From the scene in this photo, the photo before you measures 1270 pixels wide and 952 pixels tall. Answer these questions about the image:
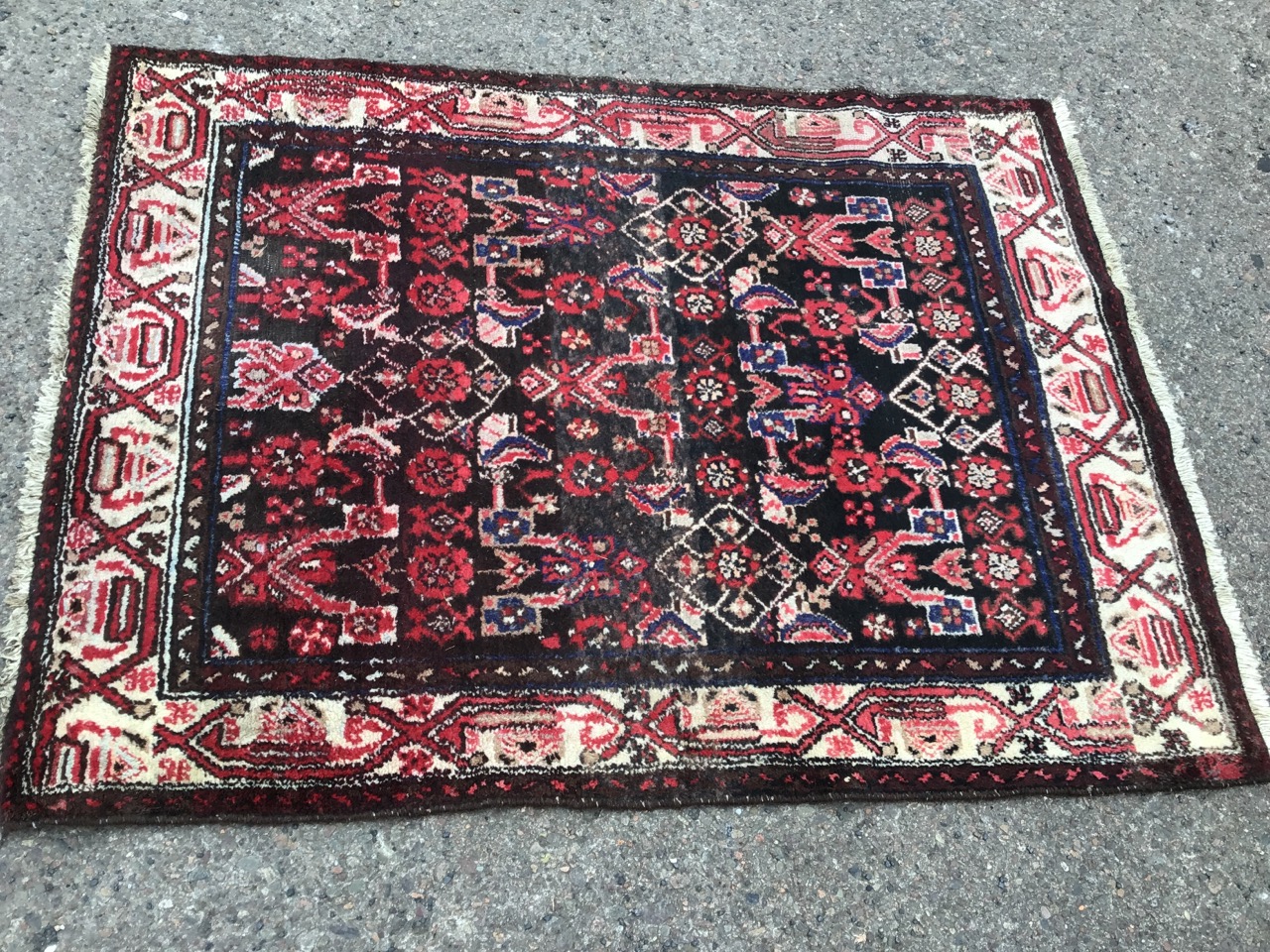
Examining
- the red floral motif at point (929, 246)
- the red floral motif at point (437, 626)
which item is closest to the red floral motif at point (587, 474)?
the red floral motif at point (437, 626)

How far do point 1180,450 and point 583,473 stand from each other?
4.28 feet

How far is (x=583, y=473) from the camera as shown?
6.50ft

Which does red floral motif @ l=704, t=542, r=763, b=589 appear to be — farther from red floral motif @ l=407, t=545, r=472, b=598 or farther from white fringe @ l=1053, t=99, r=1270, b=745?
white fringe @ l=1053, t=99, r=1270, b=745

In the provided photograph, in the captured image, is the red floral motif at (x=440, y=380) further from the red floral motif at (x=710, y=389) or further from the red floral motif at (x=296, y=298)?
the red floral motif at (x=710, y=389)

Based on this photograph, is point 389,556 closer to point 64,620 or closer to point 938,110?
point 64,620

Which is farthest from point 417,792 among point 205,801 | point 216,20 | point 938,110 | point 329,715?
point 938,110

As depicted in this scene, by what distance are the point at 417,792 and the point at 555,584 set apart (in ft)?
1.45

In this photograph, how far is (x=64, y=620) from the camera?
1.74 meters

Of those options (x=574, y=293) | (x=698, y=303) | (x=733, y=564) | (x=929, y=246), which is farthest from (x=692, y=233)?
(x=733, y=564)

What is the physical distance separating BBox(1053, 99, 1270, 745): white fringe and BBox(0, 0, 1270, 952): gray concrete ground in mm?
46

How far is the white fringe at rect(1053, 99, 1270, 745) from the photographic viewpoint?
195 centimetres

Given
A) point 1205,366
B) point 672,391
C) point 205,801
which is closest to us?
point 205,801

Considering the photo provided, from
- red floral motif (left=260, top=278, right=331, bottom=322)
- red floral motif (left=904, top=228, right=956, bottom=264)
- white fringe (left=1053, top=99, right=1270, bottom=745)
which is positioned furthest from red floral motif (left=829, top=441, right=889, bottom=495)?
red floral motif (left=260, top=278, right=331, bottom=322)

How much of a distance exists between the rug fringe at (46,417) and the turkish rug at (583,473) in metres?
0.01
